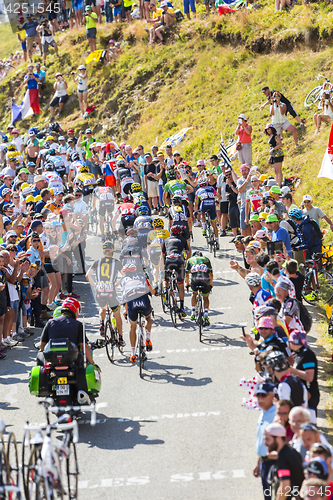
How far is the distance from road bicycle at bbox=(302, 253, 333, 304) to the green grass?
42.2 metres

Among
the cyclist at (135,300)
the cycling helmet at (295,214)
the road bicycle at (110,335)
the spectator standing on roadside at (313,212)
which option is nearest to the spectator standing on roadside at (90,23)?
the spectator standing on roadside at (313,212)

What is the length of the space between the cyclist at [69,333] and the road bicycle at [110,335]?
1819mm

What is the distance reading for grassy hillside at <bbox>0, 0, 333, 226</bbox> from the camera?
21.2 m

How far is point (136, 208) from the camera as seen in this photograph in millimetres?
14625

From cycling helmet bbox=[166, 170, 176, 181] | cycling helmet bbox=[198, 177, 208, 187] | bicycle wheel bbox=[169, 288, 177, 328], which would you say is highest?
cycling helmet bbox=[198, 177, 208, 187]

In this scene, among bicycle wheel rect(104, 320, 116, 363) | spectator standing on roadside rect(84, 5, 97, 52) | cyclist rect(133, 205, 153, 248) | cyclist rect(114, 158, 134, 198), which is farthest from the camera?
spectator standing on roadside rect(84, 5, 97, 52)

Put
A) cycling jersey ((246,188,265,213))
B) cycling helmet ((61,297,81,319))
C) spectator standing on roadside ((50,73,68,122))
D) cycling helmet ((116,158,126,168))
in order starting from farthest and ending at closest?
spectator standing on roadside ((50,73,68,122)), cycling helmet ((116,158,126,168)), cycling jersey ((246,188,265,213)), cycling helmet ((61,297,81,319))

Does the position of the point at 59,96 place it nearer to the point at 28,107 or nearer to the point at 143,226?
the point at 28,107

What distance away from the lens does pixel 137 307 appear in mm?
9883

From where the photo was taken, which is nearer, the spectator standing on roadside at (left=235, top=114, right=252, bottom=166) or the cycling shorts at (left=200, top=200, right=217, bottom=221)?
the cycling shorts at (left=200, top=200, right=217, bottom=221)

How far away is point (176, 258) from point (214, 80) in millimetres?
15844

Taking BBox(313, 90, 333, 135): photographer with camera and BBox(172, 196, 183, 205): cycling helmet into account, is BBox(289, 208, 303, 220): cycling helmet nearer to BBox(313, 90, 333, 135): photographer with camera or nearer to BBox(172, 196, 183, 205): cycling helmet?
BBox(172, 196, 183, 205): cycling helmet

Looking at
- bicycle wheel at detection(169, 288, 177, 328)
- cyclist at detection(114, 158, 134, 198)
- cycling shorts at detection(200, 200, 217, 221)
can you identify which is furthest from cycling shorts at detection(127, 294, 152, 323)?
cyclist at detection(114, 158, 134, 198)

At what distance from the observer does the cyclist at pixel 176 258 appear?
11930 millimetres
